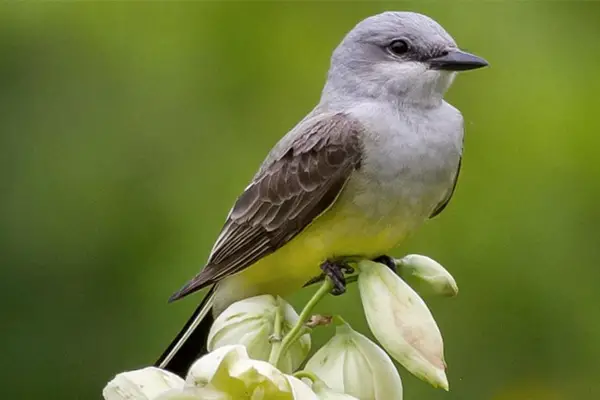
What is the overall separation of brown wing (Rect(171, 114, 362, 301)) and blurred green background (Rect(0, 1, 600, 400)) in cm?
74

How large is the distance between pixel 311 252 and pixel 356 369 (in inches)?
27.6

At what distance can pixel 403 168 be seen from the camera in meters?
2.52

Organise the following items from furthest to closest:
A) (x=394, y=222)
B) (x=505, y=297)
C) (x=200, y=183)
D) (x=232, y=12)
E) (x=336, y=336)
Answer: (x=232, y=12)
(x=200, y=183)
(x=505, y=297)
(x=394, y=222)
(x=336, y=336)

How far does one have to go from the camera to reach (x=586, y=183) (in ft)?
11.6

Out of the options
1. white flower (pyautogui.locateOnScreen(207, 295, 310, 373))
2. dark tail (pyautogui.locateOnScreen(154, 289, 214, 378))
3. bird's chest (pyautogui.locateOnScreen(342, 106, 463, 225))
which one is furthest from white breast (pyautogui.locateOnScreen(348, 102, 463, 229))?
white flower (pyautogui.locateOnScreen(207, 295, 310, 373))

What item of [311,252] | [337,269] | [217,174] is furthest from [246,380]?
[217,174]

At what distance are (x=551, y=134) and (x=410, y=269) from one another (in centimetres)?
164

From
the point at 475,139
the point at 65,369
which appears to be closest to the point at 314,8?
the point at 475,139

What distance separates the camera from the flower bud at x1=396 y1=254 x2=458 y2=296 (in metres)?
2.06

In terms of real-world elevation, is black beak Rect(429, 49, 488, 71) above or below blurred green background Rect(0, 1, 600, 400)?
above

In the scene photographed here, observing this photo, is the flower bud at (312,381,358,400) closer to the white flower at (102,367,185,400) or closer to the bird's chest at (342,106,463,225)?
the white flower at (102,367,185,400)

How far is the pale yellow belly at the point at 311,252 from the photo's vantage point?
8.24ft

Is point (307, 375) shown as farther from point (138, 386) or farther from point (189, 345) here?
point (189, 345)

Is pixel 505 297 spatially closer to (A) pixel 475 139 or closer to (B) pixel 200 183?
(A) pixel 475 139
